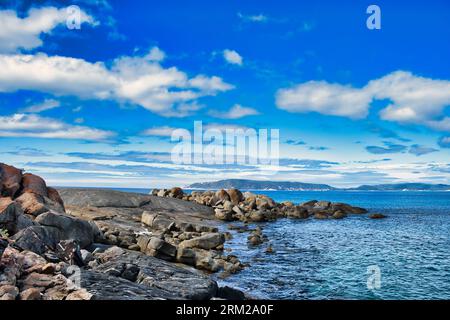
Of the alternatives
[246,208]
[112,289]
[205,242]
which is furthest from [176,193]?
[112,289]

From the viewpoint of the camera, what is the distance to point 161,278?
17.3 metres

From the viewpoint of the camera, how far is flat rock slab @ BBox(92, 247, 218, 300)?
52.5 ft

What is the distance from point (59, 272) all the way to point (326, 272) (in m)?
18.9

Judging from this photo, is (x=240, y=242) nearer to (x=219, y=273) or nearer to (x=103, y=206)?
(x=219, y=273)

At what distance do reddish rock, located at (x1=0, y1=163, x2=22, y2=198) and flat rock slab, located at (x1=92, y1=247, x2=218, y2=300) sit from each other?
11.8m

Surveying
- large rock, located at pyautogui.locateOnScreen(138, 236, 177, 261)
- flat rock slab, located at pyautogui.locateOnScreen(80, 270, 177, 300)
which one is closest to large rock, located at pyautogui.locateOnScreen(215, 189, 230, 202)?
large rock, located at pyautogui.locateOnScreen(138, 236, 177, 261)

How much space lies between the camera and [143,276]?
16750 mm

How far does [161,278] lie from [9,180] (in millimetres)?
16742

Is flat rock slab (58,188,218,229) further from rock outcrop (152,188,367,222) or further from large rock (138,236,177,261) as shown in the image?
large rock (138,236,177,261)

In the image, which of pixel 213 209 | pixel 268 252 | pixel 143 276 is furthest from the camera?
pixel 213 209
